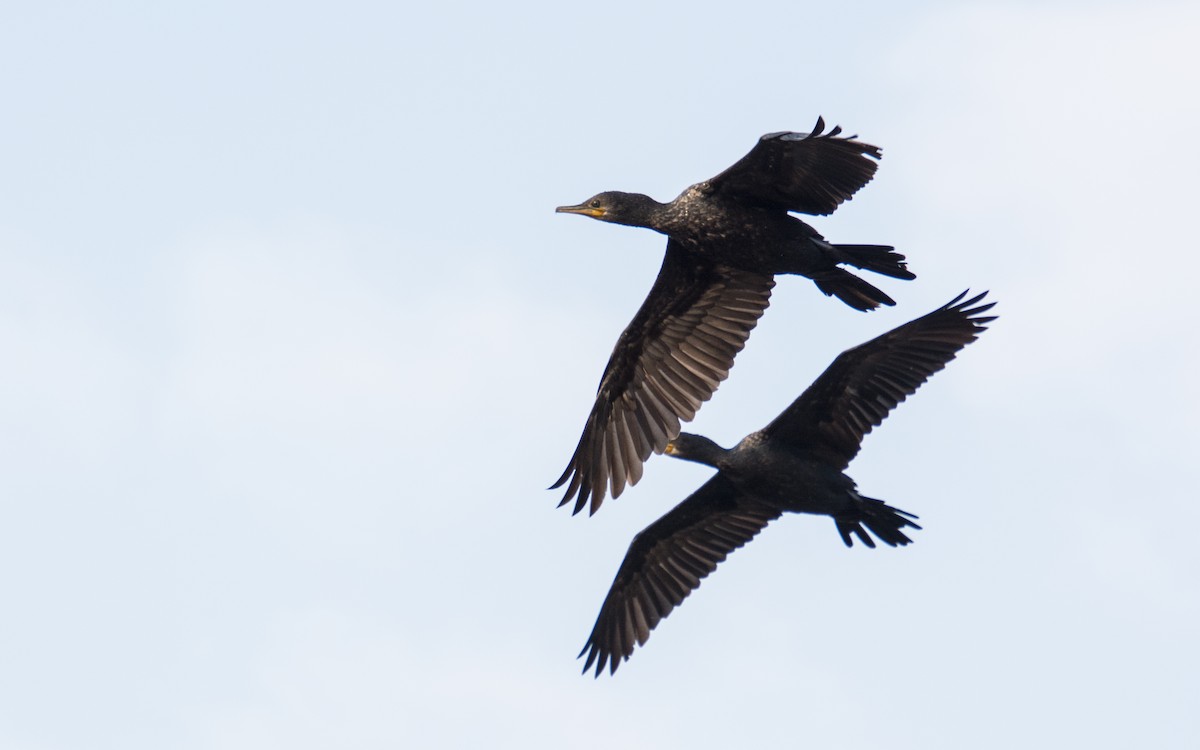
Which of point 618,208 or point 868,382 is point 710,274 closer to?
point 618,208

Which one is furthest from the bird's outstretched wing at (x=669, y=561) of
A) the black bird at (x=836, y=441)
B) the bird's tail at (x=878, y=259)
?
the bird's tail at (x=878, y=259)

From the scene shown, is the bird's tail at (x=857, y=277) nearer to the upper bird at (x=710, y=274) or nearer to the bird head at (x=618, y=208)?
the upper bird at (x=710, y=274)

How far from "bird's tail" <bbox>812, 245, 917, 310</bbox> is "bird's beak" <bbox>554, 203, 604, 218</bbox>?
1.67 meters

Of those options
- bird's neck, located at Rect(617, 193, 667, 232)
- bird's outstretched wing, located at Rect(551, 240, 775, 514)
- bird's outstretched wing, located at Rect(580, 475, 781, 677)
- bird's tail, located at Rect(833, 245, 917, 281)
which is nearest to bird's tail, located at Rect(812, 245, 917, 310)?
bird's tail, located at Rect(833, 245, 917, 281)

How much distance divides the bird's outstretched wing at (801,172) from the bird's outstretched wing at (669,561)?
279cm

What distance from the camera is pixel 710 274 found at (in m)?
14.4

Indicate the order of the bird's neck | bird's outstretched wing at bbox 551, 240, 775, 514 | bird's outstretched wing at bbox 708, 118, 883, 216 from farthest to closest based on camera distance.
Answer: bird's outstretched wing at bbox 551, 240, 775, 514 < the bird's neck < bird's outstretched wing at bbox 708, 118, 883, 216

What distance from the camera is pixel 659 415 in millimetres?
14344

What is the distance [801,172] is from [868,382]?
2044 mm

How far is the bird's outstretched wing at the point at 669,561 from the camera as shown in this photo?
15.7m

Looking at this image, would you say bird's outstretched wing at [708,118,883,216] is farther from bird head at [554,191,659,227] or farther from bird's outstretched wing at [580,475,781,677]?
bird's outstretched wing at [580,475,781,677]

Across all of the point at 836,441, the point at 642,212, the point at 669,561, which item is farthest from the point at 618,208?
the point at 669,561

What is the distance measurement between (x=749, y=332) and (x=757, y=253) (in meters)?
0.91

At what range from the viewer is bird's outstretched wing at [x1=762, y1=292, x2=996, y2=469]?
47.2 ft
